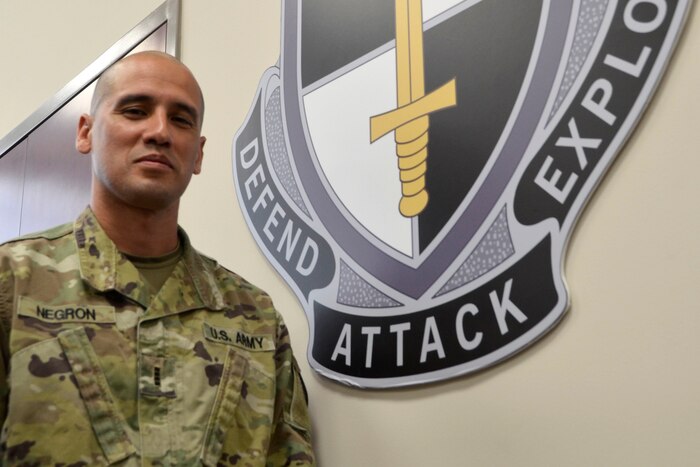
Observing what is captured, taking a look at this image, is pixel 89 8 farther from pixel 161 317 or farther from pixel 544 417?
pixel 544 417

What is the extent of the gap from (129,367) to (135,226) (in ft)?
0.72

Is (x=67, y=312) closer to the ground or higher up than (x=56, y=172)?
closer to the ground

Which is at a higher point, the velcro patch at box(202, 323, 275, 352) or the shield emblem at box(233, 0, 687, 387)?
the shield emblem at box(233, 0, 687, 387)

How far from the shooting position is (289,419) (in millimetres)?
1150

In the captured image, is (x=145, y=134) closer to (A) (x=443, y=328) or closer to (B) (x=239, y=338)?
(B) (x=239, y=338)

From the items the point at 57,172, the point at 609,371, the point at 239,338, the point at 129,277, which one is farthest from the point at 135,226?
the point at 57,172

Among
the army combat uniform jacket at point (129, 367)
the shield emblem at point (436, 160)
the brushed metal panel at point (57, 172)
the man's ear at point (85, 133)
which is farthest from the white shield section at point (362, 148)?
the brushed metal panel at point (57, 172)

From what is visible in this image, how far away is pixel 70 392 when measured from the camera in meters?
0.96

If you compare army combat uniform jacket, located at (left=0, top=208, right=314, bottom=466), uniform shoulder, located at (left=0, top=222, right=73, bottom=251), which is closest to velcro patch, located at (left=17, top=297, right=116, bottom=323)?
army combat uniform jacket, located at (left=0, top=208, right=314, bottom=466)

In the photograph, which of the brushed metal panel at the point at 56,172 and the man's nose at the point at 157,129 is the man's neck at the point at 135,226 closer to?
the man's nose at the point at 157,129

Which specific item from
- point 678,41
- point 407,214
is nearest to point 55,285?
point 407,214

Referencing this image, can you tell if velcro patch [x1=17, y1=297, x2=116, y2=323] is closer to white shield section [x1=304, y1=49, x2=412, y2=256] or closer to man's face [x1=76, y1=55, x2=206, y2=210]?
man's face [x1=76, y1=55, x2=206, y2=210]

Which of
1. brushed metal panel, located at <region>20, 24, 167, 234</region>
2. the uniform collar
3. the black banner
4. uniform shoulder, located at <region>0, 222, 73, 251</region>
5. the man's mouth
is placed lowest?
the black banner

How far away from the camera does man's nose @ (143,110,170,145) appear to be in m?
1.10
